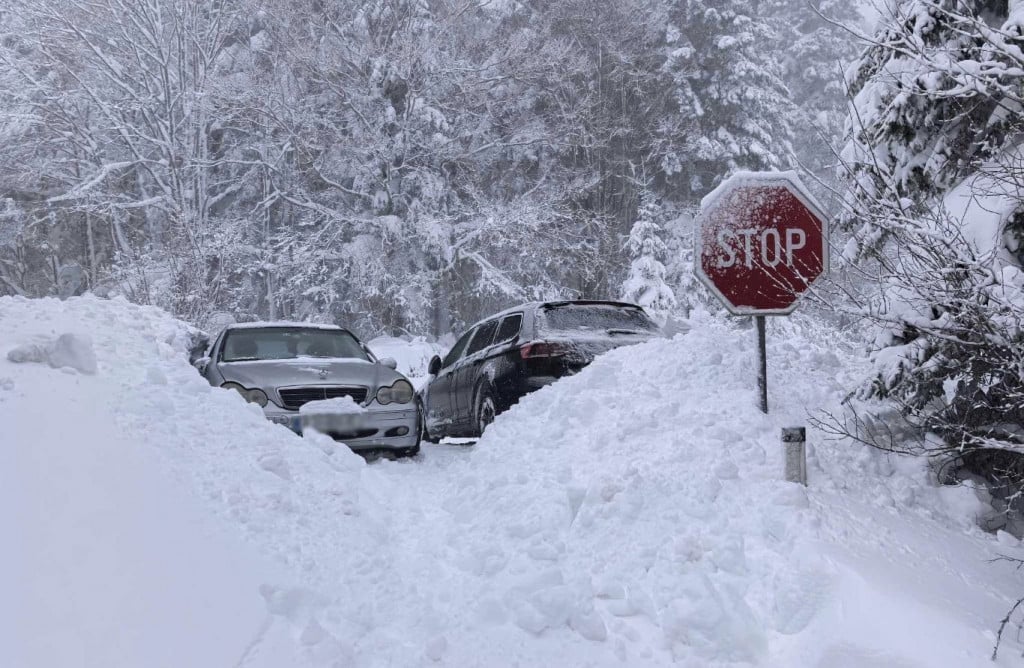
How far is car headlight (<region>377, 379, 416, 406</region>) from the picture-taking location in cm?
727

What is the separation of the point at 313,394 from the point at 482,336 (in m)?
2.68

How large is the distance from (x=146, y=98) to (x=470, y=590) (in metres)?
23.1

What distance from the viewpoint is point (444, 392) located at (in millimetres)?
9867

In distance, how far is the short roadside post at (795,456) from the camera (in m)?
4.34

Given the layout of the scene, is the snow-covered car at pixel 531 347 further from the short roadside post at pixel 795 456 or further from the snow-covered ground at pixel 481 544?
the short roadside post at pixel 795 456

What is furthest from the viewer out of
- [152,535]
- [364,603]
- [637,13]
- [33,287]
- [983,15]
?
[33,287]

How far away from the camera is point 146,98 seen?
22.4 m

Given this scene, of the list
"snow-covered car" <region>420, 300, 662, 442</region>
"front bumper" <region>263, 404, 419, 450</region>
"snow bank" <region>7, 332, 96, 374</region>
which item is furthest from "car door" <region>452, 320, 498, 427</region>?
"snow bank" <region>7, 332, 96, 374</region>

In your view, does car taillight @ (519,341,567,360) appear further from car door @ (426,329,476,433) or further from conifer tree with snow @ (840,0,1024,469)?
conifer tree with snow @ (840,0,1024,469)

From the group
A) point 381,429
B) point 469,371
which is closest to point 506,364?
point 469,371

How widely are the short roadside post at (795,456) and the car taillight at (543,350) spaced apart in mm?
3129

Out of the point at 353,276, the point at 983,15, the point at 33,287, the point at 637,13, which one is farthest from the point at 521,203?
the point at 33,287

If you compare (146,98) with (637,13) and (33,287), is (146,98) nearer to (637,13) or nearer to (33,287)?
(33,287)

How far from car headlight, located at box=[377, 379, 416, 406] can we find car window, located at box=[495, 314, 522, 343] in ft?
4.01
